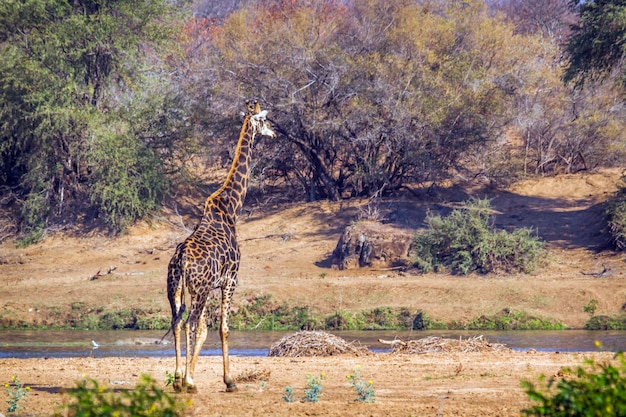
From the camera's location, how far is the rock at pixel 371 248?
23703 millimetres

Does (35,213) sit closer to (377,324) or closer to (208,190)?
(208,190)

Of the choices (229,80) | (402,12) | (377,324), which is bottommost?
(377,324)

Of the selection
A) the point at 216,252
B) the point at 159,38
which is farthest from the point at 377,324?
the point at 159,38

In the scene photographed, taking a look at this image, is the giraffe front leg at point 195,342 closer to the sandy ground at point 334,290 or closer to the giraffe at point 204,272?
the giraffe at point 204,272

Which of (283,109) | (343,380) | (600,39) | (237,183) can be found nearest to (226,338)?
(343,380)

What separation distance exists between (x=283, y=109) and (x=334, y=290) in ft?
32.1

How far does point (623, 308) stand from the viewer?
62.5 feet

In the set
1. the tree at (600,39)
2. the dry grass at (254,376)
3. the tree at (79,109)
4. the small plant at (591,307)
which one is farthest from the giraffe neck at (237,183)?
the tree at (79,109)

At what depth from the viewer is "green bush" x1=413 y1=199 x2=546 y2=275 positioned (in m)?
22.3

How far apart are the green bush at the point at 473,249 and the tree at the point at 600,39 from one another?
249 inches

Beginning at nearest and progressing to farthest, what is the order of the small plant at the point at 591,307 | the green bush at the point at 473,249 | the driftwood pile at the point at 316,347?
the driftwood pile at the point at 316,347, the small plant at the point at 591,307, the green bush at the point at 473,249

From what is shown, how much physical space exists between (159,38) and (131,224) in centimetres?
716

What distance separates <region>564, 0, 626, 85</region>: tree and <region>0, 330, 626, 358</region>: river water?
10.5 m

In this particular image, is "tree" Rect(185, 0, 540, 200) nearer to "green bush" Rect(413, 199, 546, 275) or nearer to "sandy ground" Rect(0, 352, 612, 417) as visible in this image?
"green bush" Rect(413, 199, 546, 275)
